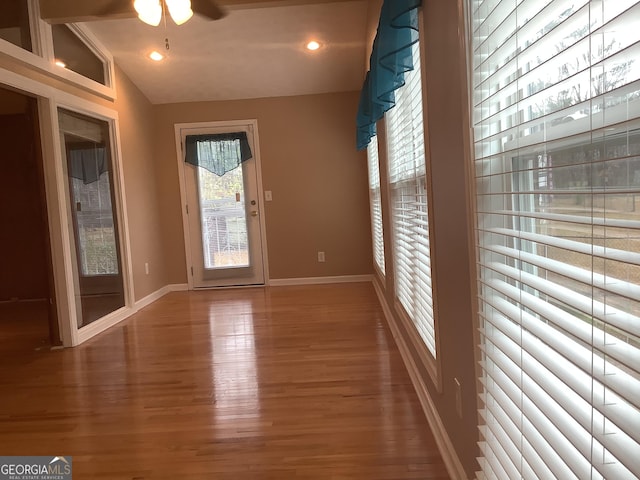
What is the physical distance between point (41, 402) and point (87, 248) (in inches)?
70.1

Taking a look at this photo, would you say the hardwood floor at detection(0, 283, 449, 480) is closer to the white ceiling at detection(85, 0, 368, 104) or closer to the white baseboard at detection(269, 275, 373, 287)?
the white baseboard at detection(269, 275, 373, 287)

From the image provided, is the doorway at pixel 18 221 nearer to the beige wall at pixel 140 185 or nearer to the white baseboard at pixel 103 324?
the beige wall at pixel 140 185

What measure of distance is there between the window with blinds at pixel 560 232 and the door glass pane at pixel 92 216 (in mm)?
3711

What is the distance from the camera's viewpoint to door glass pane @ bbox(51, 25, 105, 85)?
398 centimetres

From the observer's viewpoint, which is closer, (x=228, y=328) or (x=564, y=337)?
(x=564, y=337)

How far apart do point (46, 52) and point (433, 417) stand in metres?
3.63

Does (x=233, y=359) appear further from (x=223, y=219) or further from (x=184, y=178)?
(x=184, y=178)

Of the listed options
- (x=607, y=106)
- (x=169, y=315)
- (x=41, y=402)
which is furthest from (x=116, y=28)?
(x=607, y=106)

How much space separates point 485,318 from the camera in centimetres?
130

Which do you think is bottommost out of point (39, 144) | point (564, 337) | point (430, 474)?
point (430, 474)

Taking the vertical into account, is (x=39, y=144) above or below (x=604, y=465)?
above

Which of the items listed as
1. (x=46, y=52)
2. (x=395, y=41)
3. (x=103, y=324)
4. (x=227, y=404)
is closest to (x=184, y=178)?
(x=103, y=324)

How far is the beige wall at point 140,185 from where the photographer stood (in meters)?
5.14

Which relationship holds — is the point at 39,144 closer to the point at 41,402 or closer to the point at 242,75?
the point at 41,402
